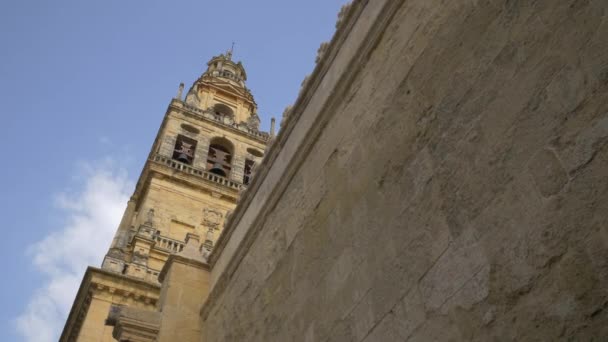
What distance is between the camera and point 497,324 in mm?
2182

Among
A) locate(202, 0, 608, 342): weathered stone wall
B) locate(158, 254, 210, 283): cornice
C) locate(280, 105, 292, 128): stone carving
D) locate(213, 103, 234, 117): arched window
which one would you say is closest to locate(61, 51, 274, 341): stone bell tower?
locate(213, 103, 234, 117): arched window

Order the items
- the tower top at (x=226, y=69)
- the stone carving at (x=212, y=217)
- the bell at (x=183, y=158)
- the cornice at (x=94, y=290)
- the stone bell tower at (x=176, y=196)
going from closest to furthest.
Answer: the cornice at (x=94, y=290) → the stone bell tower at (x=176, y=196) → the stone carving at (x=212, y=217) → the bell at (x=183, y=158) → the tower top at (x=226, y=69)

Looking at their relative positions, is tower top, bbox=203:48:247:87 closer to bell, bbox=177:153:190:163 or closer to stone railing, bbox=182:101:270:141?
stone railing, bbox=182:101:270:141

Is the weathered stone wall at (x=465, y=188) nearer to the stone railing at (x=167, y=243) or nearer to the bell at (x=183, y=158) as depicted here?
the stone railing at (x=167, y=243)

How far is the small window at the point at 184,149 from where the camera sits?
2255cm

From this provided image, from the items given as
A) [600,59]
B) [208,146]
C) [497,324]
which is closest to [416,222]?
[497,324]

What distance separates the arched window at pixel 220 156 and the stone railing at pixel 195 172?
1082 millimetres

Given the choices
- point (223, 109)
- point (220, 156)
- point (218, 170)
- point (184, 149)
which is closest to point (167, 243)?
point (218, 170)

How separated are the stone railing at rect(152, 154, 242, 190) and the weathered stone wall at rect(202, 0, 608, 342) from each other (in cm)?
1726

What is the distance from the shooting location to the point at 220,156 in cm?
2373

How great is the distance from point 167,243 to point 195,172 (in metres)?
3.91

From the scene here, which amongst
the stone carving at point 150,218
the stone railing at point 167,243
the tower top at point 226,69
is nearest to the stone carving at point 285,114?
the stone railing at point 167,243

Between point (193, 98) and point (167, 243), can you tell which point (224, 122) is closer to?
point (193, 98)

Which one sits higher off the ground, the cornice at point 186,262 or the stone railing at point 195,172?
the stone railing at point 195,172
